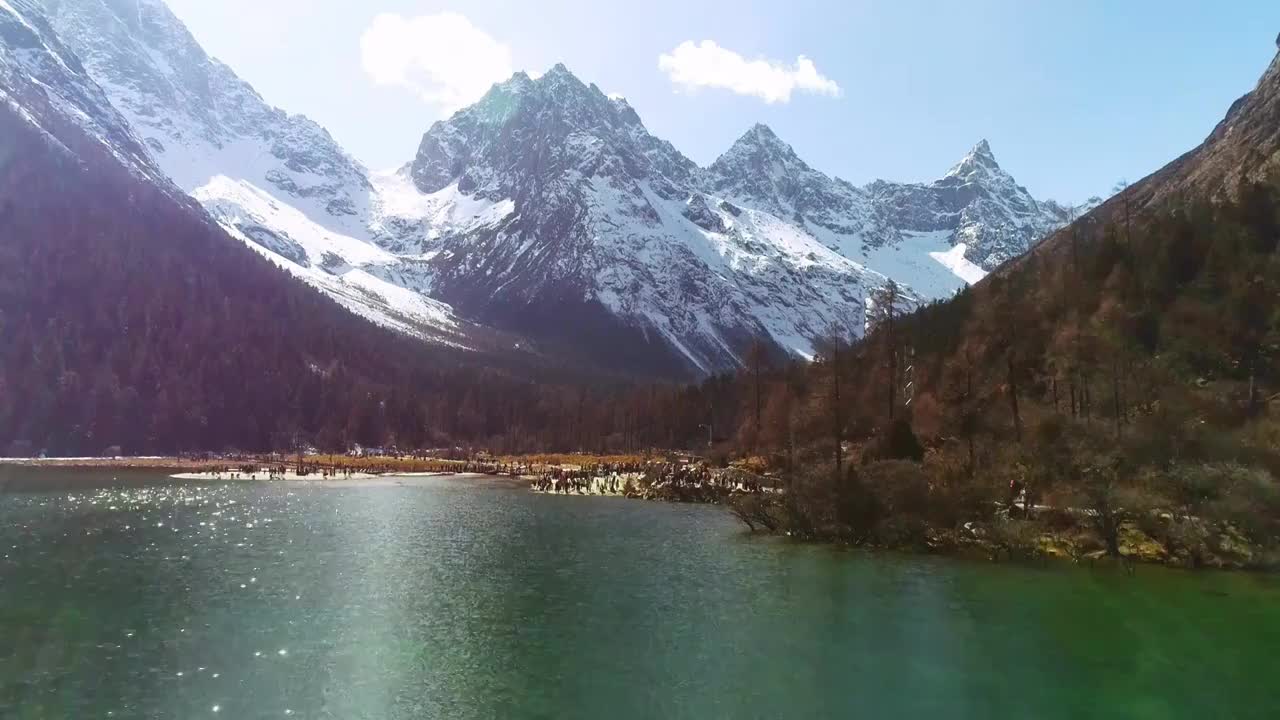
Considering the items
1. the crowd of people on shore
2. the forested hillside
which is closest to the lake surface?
the forested hillside

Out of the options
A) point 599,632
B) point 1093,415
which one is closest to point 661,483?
point 1093,415

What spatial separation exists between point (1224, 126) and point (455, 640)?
162433 mm

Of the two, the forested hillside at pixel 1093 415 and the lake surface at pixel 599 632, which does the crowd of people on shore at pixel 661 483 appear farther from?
the lake surface at pixel 599 632

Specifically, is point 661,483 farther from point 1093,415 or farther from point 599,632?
point 599,632

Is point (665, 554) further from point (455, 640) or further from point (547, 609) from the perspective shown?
point (455, 640)

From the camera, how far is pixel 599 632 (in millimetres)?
30828

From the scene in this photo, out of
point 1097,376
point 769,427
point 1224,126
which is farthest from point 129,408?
point 1224,126

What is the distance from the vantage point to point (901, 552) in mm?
49938

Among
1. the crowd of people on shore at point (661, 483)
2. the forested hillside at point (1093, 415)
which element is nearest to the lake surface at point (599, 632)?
the forested hillside at point (1093, 415)

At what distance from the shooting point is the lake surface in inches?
930

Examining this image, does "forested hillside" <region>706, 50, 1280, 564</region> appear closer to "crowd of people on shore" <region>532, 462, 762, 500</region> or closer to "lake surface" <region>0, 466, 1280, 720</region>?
"lake surface" <region>0, 466, 1280, 720</region>

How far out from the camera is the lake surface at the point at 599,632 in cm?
2361

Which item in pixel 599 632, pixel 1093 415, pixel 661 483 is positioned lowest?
pixel 599 632

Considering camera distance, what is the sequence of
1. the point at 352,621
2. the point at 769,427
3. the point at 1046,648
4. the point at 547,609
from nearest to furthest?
1. the point at 1046,648
2. the point at 352,621
3. the point at 547,609
4. the point at 769,427
